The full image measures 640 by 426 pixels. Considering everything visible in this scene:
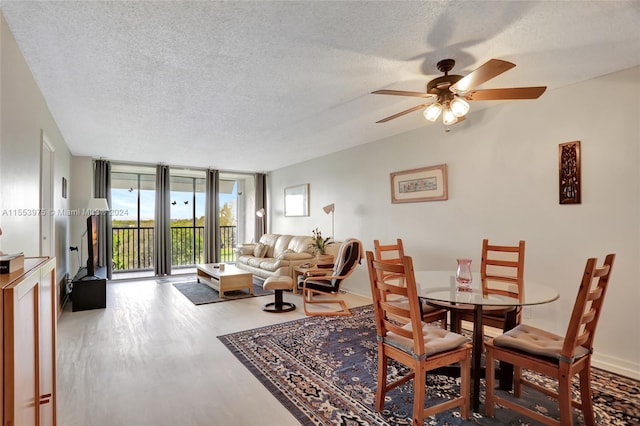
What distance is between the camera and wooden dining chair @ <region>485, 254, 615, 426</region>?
5.68 feet

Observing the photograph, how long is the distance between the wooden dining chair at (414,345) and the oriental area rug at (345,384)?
0.15 metres

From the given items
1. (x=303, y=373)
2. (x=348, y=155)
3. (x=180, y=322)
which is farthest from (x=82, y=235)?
(x=303, y=373)

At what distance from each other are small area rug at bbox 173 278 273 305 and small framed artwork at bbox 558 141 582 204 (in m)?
4.20

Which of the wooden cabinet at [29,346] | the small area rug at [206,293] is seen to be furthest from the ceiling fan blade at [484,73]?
the small area rug at [206,293]

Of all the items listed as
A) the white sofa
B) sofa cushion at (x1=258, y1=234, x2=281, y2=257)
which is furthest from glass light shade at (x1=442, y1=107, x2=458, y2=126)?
sofa cushion at (x1=258, y1=234, x2=281, y2=257)

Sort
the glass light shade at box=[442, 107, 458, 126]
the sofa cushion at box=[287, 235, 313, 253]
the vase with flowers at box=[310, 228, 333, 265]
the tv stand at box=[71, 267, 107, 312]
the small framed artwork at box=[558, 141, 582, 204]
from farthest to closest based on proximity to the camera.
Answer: the sofa cushion at box=[287, 235, 313, 253] < the vase with flowers at box=[310, 228, 333, 265] < the tv stand at box=[71, 267, 107, 312] < the small framed artwork at box=[558, 141, 582, 204] < the glass light shade at box=[442, 107, 458, 126]

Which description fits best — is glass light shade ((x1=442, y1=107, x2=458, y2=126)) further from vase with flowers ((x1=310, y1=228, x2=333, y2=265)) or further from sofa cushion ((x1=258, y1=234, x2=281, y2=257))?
sofa cushion ((x1=258, y1=234, x2=281, y2=257))

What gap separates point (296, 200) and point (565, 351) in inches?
226

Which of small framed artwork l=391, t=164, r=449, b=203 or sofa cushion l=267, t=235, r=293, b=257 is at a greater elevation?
small framed artwork l=391, t=164, r=449, b=203

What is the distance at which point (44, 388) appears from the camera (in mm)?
1294

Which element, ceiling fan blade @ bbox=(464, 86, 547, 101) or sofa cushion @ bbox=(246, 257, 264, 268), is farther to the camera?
sofa cushion @ bbox=(246, 257, 264, 268)

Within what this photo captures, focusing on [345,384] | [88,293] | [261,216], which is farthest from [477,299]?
[261,216]

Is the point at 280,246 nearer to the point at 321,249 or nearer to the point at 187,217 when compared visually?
the point at 321,249

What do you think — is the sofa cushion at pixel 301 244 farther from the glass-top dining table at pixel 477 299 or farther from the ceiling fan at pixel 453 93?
the ceiling fan at pixel 453 93
